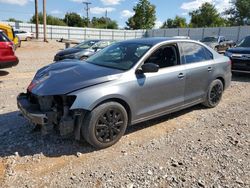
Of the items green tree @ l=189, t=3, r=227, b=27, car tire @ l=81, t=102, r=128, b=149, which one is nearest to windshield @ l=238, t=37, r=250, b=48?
car tire @ l=81, t=102, r=128, b=149

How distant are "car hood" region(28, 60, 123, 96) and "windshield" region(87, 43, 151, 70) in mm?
236

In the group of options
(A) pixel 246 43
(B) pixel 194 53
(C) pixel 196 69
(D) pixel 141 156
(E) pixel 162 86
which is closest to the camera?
(D) pixel 141 156

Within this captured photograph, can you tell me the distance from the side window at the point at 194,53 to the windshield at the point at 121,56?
2.88ft

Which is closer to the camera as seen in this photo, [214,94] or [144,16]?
[214,94]

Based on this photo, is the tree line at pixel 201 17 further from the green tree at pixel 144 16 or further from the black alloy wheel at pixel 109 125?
the black alloy wheel at pixel 109 125

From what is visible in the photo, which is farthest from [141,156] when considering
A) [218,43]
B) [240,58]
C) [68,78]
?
[218,43]

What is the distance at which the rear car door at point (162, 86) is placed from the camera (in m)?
4.15

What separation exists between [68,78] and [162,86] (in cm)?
161

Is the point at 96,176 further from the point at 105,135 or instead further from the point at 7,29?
the point at 7,29

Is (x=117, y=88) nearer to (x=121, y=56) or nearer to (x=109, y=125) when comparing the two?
(x=109, y=125)

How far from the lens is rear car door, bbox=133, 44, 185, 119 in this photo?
4148 millimetres

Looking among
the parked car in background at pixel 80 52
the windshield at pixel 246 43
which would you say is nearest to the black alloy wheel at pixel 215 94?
the windshield at pixel 246 43

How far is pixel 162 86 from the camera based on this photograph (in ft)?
14.4

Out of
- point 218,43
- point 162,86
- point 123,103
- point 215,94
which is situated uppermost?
point 218,43
